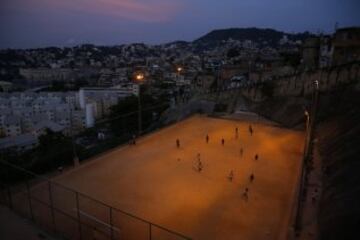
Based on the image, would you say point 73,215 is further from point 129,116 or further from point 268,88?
point 268,88

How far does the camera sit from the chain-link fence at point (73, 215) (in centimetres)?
1012

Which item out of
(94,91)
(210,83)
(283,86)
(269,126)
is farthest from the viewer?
(94,91)

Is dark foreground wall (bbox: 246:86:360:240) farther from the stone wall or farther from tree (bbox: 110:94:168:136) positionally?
tree (bbox: 110:94:168:136)

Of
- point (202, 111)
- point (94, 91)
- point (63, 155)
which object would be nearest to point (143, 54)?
point (94, 91)

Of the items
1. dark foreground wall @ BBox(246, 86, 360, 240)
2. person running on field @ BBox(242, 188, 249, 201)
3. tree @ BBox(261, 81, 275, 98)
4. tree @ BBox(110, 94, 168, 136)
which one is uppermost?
tree @ BBox(261, 81, 275, 98)

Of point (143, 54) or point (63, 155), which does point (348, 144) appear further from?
point (143, 54)

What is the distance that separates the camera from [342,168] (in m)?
13.9

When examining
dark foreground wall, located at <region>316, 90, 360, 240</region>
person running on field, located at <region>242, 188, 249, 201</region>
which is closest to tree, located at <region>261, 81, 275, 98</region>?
dark foreground wall, located at <region>316, 90, 360, 240</region>

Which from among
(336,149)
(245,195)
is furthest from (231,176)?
(336,149)

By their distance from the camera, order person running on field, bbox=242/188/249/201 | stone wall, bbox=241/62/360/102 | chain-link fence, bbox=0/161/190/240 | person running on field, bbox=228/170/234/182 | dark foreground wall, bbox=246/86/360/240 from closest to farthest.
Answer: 1. dark foreground wall, bbox=246/86/360/240
2. chain-link fence, bbox=0/161/190/240
3. person running on field, bbox=242/188/249/201
4. person running on field, bbox=228/170/234/182
5. stone wall, bbox=241/62/360/102

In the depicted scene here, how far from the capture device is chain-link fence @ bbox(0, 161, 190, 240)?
33.2 feet

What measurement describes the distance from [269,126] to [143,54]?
155948mm

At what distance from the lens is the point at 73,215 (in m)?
11.2

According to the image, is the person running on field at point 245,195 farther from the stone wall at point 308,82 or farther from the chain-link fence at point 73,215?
the stone wall at point 308,82
